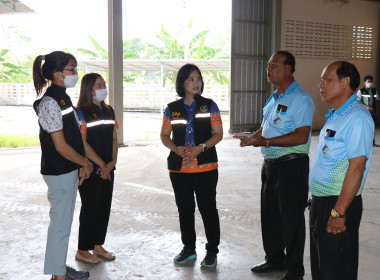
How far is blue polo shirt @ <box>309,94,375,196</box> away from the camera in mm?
1868

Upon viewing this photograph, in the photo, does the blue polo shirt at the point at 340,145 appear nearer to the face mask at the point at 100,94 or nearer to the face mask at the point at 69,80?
the face mask at the point at 69,80

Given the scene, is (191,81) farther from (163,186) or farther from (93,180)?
(163,186)

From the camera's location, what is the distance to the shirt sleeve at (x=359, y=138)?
1856 mm

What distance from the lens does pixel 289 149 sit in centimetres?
270

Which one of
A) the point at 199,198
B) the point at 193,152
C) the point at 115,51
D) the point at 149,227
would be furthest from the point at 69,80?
the point at 115,51

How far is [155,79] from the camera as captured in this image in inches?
1339

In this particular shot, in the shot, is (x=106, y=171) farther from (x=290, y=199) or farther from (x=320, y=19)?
(x=320, y=19)

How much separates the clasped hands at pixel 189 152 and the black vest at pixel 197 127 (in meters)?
0.06

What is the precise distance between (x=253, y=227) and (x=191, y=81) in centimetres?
159

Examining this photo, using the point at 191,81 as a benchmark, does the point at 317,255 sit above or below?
below

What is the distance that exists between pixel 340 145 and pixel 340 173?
13 cm

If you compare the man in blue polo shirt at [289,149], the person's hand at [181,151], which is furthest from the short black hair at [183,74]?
the man in blue polo shirt at [289,149]

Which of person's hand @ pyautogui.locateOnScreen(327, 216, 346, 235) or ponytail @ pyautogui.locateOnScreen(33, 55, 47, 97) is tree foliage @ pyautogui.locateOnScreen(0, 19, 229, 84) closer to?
ponytail @ pyautogui.locateOnScreen(33, 55, 47, 97)

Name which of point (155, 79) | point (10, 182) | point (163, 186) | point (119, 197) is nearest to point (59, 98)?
point (119, 197)
